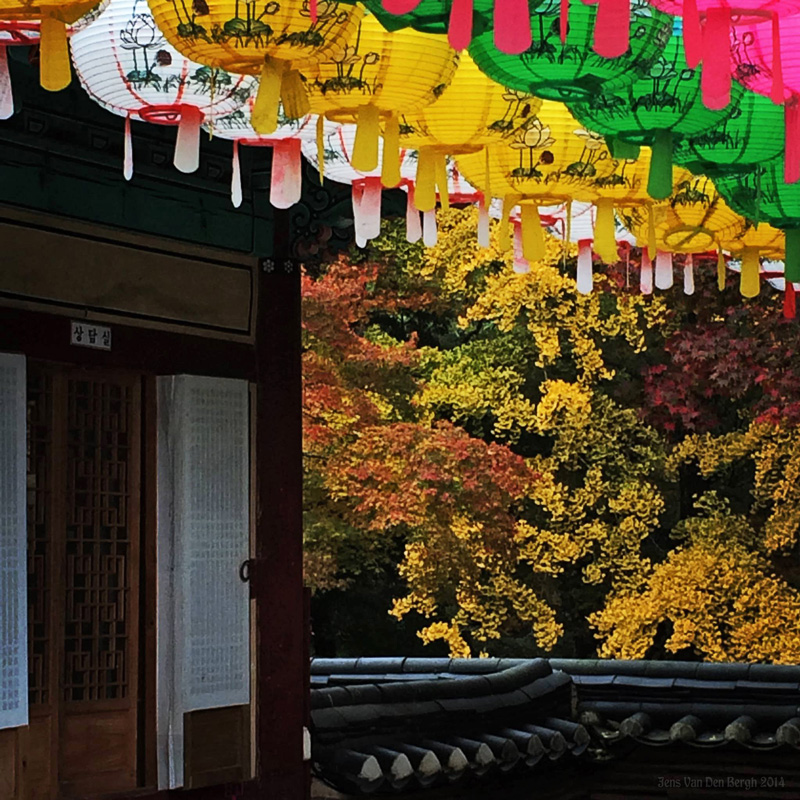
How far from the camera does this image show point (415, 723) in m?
8.41

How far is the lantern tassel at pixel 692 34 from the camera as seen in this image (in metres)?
3.78

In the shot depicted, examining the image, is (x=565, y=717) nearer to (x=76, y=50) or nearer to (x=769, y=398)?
(x=769, y=398)

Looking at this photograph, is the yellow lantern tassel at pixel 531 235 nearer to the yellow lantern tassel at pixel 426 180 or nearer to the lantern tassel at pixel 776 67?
the yellow lantern tassel at pixel 426 180

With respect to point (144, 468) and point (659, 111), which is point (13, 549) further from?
point (659, 111)

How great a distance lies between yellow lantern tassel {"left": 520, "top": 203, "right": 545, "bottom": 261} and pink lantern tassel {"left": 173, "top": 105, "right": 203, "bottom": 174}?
4.30 ft

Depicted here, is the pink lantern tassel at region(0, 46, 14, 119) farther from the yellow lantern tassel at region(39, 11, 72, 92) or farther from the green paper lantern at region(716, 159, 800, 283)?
the green paper lantern at region(716, 159, 800, 283)

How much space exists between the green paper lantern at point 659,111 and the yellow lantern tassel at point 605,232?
0.74 m

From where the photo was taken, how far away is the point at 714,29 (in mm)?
3859

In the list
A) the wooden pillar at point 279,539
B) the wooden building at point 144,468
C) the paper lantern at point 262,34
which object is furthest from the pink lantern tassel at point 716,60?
the wooden pillar at point 279,539

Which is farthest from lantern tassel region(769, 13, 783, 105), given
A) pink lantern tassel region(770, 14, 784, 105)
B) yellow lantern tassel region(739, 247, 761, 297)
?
yellow lantern tassel region(739, 247, 761, 297)

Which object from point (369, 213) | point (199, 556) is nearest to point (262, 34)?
point (369, 213)

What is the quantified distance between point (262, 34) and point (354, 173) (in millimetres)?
2029

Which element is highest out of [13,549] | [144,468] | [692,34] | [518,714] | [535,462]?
[692,34]

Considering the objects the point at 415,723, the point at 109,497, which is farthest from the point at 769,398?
the point at 109,497
